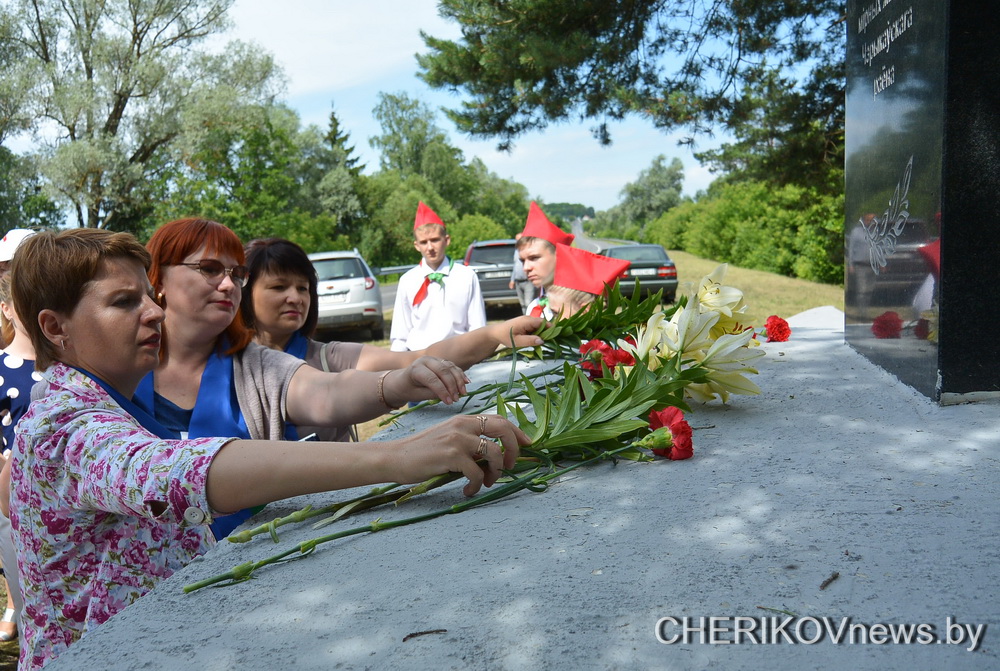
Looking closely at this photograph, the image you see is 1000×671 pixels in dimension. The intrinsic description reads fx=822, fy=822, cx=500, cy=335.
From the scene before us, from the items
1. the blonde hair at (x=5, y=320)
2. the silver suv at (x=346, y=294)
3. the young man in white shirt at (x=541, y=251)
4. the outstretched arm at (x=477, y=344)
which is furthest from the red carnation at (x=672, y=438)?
the silver suv at (x=346, y=294)

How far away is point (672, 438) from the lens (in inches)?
74.9

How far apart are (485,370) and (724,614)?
8.13ft

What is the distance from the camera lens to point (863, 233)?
336 cm

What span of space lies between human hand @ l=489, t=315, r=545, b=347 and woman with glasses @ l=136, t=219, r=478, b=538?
0.63 meters

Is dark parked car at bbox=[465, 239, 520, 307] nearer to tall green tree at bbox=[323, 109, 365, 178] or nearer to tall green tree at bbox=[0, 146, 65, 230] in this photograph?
tall green tree at bbox=[0, 146, 65, 230]

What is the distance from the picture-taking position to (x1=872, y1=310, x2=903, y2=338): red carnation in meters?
2.91

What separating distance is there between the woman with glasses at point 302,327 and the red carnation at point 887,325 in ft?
4.16

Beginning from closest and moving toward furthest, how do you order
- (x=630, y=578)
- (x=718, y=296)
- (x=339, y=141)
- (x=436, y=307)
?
(x=630, y=578)
(x=718, y=296)
(x=436, y=307)
(x=339, y=141)

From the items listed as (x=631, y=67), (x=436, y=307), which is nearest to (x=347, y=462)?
(x=436, y=307)

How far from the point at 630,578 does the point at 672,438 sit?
26.5 inches

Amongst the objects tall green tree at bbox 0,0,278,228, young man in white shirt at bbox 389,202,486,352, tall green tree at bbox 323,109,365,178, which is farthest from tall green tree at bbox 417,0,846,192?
tall green tree at bbox 323,109,365,178

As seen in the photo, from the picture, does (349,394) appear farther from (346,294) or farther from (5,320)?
(346,294)

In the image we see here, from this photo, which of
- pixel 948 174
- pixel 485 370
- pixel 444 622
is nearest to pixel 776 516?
pixel 444 622

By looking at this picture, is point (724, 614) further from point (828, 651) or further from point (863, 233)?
point (863, 233)
